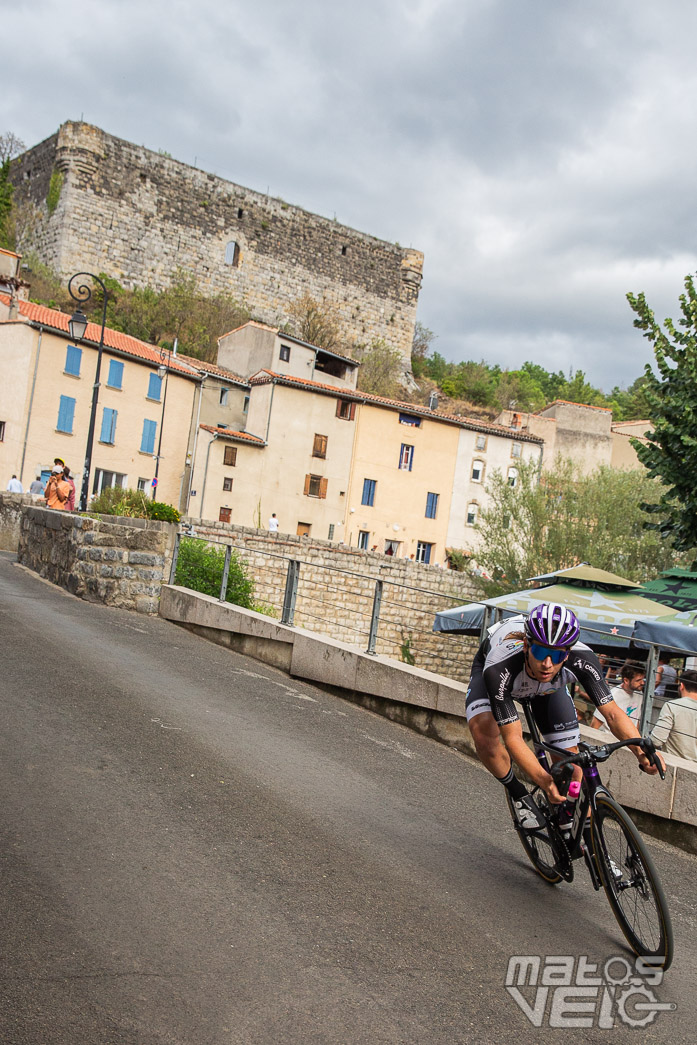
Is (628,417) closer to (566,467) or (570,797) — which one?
(566,467)

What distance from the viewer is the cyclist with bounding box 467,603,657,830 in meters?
4.44

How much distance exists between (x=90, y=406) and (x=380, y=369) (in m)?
31.3

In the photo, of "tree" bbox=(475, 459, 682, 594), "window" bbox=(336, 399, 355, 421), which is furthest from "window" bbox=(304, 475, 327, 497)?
"tree" bbox=(475, 459, 682, 594)

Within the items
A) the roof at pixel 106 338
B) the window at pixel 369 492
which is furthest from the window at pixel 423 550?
the roof at pixel 106 338

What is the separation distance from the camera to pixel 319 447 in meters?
51.7

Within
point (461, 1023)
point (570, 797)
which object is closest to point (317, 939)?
point (461, 1023)

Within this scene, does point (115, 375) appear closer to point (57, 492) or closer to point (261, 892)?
point (57, 492)

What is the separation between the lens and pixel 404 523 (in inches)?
2135

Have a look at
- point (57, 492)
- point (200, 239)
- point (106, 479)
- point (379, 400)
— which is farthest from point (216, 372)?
point (57, 492)

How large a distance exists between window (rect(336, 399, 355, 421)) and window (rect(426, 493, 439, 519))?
6837mm

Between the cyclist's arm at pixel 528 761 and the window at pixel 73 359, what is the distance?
3977 cm

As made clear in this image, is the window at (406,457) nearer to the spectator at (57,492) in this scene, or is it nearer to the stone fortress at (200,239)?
the stone fortress at (200,239)

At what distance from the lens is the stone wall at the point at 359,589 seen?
3528 centimetres

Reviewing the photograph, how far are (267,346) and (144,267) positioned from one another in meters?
16.1
